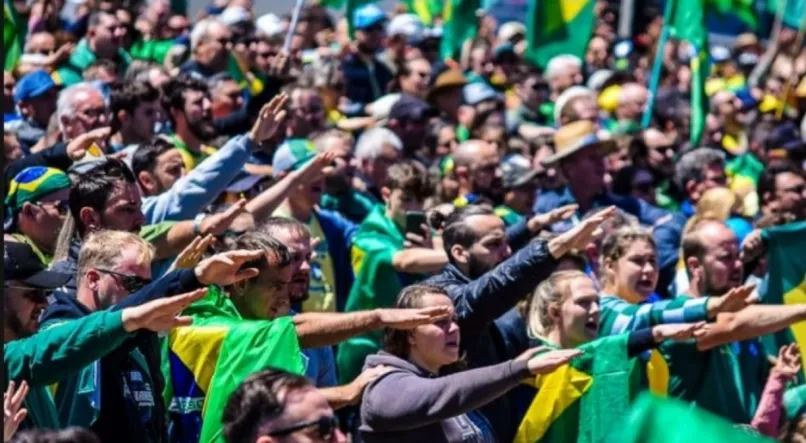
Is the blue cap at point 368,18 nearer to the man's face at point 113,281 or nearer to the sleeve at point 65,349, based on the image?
the man's face at point 113,281

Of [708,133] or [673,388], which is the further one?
[708,133]

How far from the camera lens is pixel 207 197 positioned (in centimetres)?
882

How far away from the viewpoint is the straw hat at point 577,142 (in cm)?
1173

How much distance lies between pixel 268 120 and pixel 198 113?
151cm

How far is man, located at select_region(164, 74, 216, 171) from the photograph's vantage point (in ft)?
34.7

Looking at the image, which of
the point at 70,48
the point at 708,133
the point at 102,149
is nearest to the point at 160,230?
the point at 102,149

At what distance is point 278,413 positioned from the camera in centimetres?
507

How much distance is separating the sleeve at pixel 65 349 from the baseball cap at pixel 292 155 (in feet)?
13.6

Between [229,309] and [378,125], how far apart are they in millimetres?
6213

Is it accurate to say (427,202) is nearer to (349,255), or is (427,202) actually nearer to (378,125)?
(349,255)

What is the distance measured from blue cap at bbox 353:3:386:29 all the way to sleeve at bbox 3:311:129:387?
30.7 feet

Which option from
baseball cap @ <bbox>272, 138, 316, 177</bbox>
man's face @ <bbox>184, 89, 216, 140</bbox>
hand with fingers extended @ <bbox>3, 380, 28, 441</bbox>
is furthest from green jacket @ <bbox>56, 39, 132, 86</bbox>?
hand with fingers extended @ <bbox>3, 380, 28, 441</bbox>

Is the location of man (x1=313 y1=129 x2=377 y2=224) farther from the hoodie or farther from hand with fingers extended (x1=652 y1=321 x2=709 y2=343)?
the hoodie

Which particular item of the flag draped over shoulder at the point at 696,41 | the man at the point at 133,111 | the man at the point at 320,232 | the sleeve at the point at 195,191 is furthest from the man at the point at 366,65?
the sleeve at the point at 195,191
